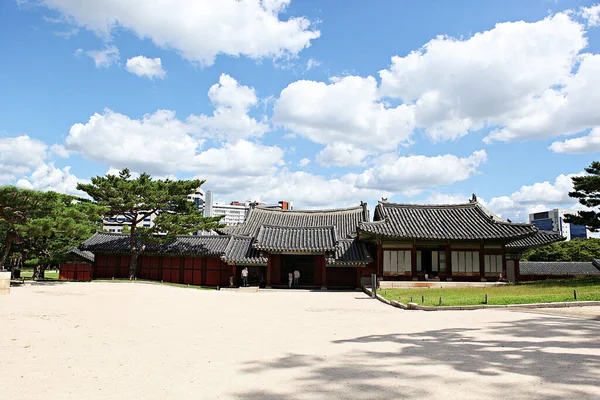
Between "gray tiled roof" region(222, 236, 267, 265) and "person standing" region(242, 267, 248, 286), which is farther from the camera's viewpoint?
"gray tiled roof" region(222, 236, 267, 265)

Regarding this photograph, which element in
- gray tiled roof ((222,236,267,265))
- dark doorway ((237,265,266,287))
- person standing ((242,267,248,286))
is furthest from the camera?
dark doorway ((237,265,266,287))

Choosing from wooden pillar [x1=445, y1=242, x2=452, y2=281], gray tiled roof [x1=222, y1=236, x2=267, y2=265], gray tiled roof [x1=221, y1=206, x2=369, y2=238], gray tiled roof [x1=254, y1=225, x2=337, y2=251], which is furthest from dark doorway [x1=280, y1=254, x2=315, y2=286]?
wooden pillar [x1=445, y1=242, x2=452, y2=281]

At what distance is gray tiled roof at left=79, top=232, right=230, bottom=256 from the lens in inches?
1273

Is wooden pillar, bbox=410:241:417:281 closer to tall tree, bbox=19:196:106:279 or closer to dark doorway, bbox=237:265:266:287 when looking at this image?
dark doorway, bbox=237:265:266:287

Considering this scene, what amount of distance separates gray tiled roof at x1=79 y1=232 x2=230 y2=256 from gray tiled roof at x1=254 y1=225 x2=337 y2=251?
2973mm

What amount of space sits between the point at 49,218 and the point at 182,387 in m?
21.5

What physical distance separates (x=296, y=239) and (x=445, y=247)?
1077cm

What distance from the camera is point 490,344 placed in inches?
334

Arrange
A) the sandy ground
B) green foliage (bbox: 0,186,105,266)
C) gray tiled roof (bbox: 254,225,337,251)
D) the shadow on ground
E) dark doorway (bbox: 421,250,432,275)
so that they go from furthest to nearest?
dark doorway (bbox: 421,250,432,275)
gray tiled roof (bbox: 254,225,337,251)
green foliage (bbox: 0,186,105,266)
the sandy ground
the shadow on ground

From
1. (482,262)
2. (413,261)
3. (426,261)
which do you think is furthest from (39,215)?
→ (482,262)

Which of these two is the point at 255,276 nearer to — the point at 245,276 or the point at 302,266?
the point at 245,276

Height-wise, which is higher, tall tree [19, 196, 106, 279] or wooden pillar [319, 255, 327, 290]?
tall tree [19, 196, 106, 279]

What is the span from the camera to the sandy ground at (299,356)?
588 cm

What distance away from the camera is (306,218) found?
148ft
